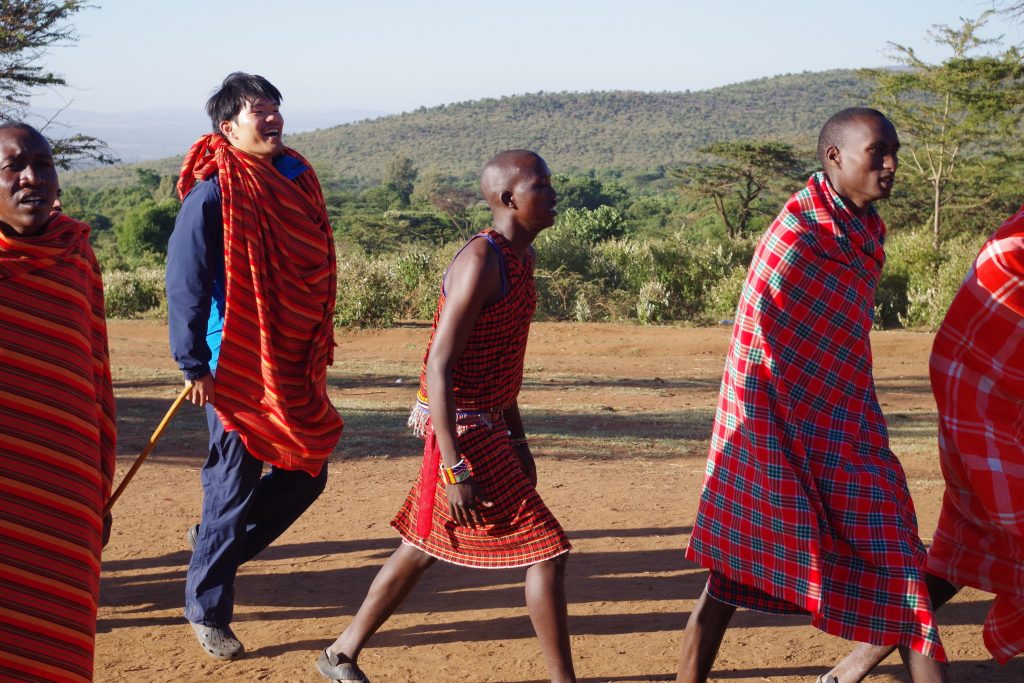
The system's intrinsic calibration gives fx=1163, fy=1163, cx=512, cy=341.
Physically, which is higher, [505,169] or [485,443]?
[505,169]

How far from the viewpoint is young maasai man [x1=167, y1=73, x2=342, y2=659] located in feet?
13.1

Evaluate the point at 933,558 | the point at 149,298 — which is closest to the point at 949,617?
the point at 933,558

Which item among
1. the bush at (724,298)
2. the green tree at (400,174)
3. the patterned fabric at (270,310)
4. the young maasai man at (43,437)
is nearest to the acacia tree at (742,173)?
the bush at (724,298)

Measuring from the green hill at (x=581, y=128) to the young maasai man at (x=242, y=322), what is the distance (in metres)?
86.8

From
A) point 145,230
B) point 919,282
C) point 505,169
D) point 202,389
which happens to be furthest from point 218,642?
point 145,230

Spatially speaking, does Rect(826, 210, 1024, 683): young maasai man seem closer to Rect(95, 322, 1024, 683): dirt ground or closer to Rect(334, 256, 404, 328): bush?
Rect(95, 322, 1024, 683): dirt ground

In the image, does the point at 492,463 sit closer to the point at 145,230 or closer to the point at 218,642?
the point at 218,642

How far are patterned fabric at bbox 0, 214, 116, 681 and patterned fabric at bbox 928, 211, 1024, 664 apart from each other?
249 centimetres

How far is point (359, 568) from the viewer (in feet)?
16.7

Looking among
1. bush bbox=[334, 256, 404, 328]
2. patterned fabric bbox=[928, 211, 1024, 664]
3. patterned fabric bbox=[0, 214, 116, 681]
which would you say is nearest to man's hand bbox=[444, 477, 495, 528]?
patterned fabric bbox=[0, 214, 116, 681]

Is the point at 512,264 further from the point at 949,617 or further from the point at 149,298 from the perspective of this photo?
the point at 149,298

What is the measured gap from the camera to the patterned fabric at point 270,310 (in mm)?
→ 4039

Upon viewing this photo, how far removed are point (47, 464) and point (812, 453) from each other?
2.05 m

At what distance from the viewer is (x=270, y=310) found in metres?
4.11
